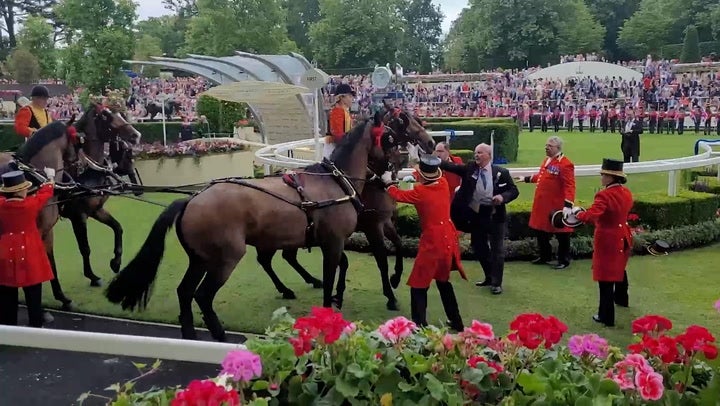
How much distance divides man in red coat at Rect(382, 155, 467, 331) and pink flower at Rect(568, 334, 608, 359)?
9.82 feet

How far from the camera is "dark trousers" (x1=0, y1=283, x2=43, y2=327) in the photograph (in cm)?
560

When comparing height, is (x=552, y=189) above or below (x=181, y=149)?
below

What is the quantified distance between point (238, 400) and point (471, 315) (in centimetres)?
447

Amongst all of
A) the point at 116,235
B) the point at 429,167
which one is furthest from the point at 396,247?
the point at 116,235

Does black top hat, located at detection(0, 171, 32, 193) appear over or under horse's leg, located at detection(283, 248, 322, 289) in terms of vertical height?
over

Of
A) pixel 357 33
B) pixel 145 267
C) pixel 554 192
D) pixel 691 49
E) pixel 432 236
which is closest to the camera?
pixel 145 267

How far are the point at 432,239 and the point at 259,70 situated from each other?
18.0 m

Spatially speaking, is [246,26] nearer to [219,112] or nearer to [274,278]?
[219,112]

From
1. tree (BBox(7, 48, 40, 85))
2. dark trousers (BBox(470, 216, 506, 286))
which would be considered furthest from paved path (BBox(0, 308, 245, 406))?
tree (BBox(7, 48, 40, 85))

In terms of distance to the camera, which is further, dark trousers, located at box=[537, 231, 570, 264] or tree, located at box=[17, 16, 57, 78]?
tree, located at box=[17, 16, 57, 78]

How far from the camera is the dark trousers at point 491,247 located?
276 inches

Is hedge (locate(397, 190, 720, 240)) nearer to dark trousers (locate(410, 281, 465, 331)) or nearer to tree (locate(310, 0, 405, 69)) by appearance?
dark trousers (locate(410, 281, 465, 331))

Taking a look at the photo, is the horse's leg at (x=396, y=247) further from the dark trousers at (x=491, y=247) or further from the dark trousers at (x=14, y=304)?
the dark trousers at (x=14, y=304)

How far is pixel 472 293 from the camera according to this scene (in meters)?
7.03
